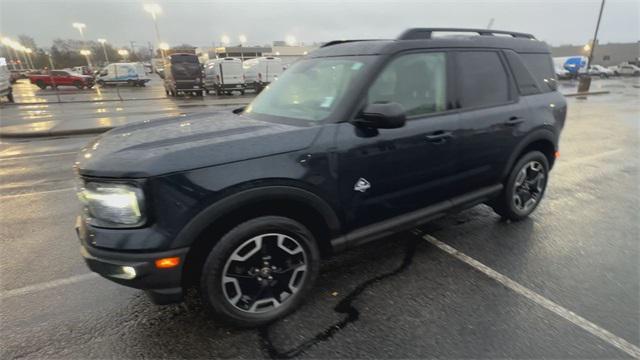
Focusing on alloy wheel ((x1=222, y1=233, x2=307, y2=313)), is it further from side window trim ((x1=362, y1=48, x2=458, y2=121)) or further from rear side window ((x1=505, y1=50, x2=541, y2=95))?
rear side window ((x1=505, y1=50, x2=541, y2=95))

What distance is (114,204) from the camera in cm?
211

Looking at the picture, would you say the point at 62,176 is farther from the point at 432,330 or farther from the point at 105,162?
the point at 432,330

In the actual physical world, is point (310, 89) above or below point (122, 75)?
above

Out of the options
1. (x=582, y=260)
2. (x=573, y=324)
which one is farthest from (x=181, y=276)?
(x=582, y=260)

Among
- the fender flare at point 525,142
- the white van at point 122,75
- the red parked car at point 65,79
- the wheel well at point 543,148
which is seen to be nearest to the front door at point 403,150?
the fender flare at point 525,142

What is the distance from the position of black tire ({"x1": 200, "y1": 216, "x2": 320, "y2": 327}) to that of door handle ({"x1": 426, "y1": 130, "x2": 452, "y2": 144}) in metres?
1.31

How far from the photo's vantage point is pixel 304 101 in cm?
305

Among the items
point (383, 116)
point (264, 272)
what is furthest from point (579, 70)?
point (264, 272)

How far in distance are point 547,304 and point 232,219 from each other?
243cm

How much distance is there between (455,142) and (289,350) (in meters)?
2.19

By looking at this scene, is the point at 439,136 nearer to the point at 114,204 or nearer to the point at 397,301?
the point at 397,301

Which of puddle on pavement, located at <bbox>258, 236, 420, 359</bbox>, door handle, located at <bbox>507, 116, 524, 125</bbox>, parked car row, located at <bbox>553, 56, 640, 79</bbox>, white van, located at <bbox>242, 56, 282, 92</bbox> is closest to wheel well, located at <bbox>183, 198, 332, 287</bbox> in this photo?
puddle on pavement, located at <bbox>258, 236, 420, 359</bbox>

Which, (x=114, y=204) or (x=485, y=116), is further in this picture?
(x=485, y=116)

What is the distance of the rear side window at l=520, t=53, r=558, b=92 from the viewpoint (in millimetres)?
4023
